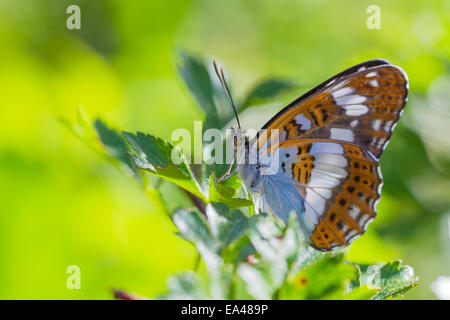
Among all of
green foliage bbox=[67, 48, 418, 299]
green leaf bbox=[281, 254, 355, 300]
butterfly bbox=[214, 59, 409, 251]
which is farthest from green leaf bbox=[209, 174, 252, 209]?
butterfly bbox=[214, 59, 409, 251]

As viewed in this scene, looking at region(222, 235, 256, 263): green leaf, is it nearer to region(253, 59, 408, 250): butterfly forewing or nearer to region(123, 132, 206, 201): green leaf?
region(123, 132, 206, 201): green leaf

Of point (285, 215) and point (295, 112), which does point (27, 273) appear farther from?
point (295, 112)

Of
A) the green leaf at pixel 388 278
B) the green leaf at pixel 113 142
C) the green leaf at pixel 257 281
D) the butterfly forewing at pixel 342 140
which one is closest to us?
the green leaf at pixel 257 281

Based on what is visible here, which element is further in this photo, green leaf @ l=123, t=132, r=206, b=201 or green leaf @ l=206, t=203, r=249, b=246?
green leaf @ l=123, t=132, r=206, b=201

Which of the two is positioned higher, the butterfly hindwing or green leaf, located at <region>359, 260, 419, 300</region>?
the butterfly hindwing

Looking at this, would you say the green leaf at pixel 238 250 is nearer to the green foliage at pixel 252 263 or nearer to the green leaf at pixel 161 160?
Answer: the green foliage at pixel 252 263

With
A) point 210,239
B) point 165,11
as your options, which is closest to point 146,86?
point 165,11

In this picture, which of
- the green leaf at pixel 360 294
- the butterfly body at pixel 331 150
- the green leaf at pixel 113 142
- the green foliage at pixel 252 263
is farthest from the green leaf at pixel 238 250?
the butterfly body at pixel 331 150

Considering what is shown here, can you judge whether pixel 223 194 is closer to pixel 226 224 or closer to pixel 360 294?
pixel 226 224
